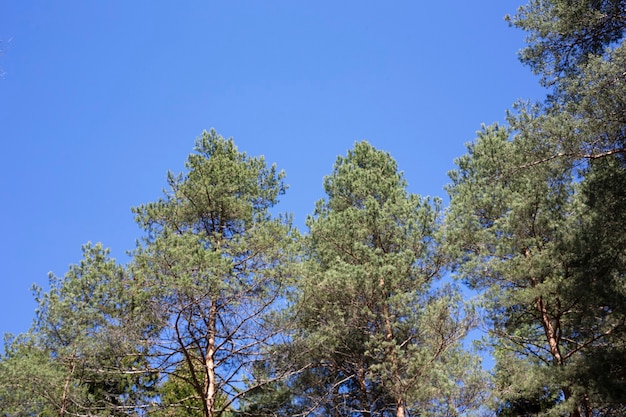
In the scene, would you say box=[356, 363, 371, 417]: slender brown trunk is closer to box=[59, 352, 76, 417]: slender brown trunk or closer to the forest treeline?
the forest treeline

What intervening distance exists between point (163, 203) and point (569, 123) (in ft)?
28.6

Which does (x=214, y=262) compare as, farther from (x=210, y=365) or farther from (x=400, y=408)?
(x=400, y=408)

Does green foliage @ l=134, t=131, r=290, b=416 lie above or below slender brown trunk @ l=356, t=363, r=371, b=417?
above

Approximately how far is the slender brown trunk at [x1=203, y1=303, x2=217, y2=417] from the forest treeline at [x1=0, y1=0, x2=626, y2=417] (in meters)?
0.05

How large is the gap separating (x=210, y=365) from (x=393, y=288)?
430 centimetres

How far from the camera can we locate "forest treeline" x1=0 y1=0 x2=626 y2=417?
864 centimetres

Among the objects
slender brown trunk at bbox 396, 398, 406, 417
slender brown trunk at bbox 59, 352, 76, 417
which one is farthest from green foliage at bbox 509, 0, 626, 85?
slender brown trunk at bbox 59, 352, 76, 417

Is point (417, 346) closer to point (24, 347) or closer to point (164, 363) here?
point (164, 363)

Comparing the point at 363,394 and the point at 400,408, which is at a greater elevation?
the point at 363,394

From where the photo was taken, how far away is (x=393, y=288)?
39.9 ft

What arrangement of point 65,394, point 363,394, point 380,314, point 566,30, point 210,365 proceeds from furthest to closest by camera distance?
point 363,394, point 380,314, point 210,365, point 65,394, point 566,30

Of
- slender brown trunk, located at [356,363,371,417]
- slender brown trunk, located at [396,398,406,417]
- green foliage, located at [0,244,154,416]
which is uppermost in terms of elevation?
green foliage, located at [0,244,154,416]

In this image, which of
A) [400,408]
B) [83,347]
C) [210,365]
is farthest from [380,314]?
[83,347]

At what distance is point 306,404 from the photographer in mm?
12398
